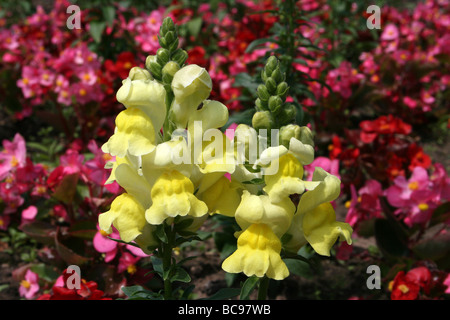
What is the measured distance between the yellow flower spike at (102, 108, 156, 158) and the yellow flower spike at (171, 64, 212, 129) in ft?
0.31

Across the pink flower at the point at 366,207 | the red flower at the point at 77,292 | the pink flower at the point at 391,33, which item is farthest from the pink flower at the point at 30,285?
the pink flower at the point at 391,33

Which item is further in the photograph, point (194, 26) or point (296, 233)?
point (194, 26)

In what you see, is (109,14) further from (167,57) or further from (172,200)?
(172,200)

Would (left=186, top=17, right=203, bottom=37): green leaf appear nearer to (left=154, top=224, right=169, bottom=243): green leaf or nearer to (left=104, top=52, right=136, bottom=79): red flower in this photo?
(left=104, top=52, right=136, bottom=79): red flower

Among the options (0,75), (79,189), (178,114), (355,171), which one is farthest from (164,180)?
(0,75)

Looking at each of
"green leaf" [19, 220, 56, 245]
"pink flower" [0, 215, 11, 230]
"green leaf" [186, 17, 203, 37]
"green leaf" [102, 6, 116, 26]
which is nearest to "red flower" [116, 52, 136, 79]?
"green leaf" [102, 6, 116, 26]

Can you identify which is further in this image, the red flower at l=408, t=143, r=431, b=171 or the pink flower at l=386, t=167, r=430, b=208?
the red flower at l=408, t=143, r=431, b=171

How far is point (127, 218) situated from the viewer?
144 cm

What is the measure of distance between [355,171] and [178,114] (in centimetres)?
200

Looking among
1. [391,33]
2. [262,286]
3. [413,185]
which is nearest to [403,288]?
[413,185]

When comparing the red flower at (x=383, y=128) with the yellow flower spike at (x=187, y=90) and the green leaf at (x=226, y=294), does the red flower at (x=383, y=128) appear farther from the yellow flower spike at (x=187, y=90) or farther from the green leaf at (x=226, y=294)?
the yellow flower spike at (x=187, y=90)

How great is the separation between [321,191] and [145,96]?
1.91ft

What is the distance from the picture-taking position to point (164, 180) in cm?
139

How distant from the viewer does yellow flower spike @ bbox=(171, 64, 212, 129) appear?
136 centimetres
